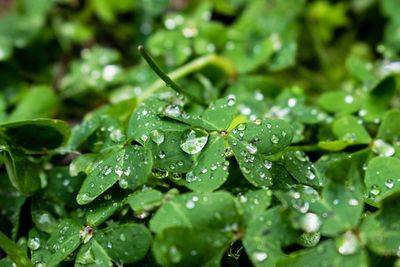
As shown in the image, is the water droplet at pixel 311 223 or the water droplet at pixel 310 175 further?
the water droplet at pixel 310 175

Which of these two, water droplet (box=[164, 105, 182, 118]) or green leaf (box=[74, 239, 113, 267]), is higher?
water droplet (box=[164, 105, 182, 118])

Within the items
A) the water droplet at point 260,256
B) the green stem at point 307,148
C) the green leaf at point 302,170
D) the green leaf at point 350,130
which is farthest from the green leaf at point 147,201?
the green leaf at point 350,130

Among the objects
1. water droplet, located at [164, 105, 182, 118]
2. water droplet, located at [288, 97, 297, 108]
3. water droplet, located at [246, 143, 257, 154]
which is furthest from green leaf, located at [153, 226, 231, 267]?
water droplet, located at [288, 97, 297, 108]

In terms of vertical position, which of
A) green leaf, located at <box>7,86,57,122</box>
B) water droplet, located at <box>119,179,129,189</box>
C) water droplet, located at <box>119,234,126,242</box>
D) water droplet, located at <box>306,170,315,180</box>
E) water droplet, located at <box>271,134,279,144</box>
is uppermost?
water droplet, located at <box>271,134,279,144</box>

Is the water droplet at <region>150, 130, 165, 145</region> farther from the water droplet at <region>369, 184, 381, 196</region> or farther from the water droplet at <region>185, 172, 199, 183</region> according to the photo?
the water droplet at <region>369, 184, 381, 196</region>

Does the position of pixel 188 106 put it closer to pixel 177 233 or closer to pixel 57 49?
pixel 177 233

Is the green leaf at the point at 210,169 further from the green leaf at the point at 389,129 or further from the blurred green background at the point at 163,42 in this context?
the blurred green background at the point at 163,42
